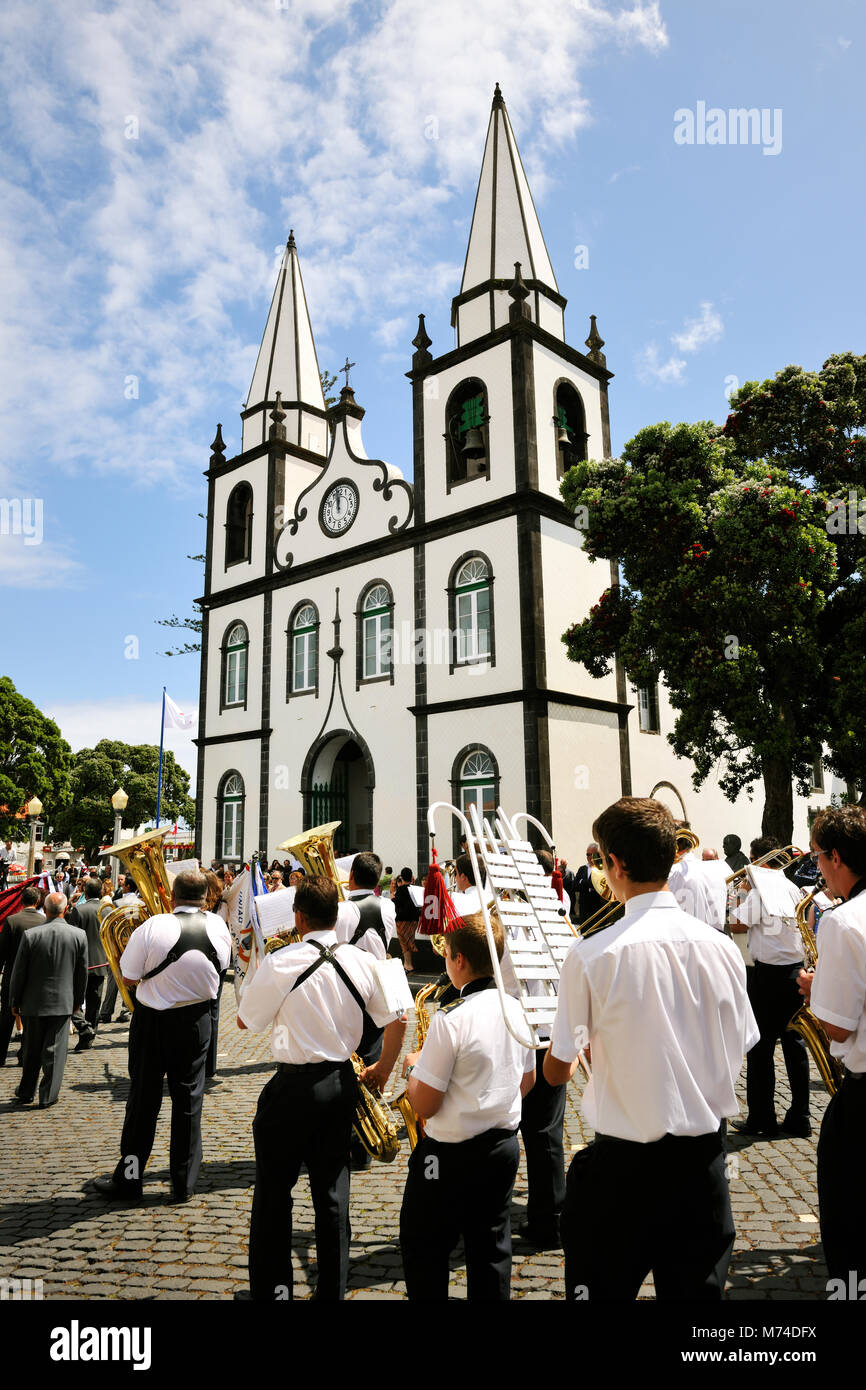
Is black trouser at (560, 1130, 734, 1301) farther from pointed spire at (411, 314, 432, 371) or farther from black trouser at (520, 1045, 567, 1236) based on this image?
pointed spire at (411, 314, 432, 371)

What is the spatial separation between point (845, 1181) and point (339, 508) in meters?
23.5

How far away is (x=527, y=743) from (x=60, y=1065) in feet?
41.4

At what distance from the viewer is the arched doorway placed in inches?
954

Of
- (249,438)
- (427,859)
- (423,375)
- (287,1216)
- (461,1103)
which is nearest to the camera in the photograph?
(461,1103)

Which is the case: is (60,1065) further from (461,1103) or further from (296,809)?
(296,809)

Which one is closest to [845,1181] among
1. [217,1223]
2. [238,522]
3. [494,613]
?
[217,1223]

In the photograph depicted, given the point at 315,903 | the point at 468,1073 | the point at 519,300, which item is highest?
the point at 519,300

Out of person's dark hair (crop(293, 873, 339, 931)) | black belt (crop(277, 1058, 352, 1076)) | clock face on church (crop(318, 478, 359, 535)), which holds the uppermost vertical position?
clock face on church (crop(318, 478, 359, 535))

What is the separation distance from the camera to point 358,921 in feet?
21.0

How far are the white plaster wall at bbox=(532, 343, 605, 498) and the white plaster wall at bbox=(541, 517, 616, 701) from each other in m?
1.26

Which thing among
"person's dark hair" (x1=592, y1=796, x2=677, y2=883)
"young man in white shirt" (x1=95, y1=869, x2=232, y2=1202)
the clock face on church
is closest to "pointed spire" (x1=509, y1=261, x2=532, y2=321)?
the clock face on church

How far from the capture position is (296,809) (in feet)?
80.3

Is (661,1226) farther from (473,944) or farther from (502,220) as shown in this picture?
(502,220)
